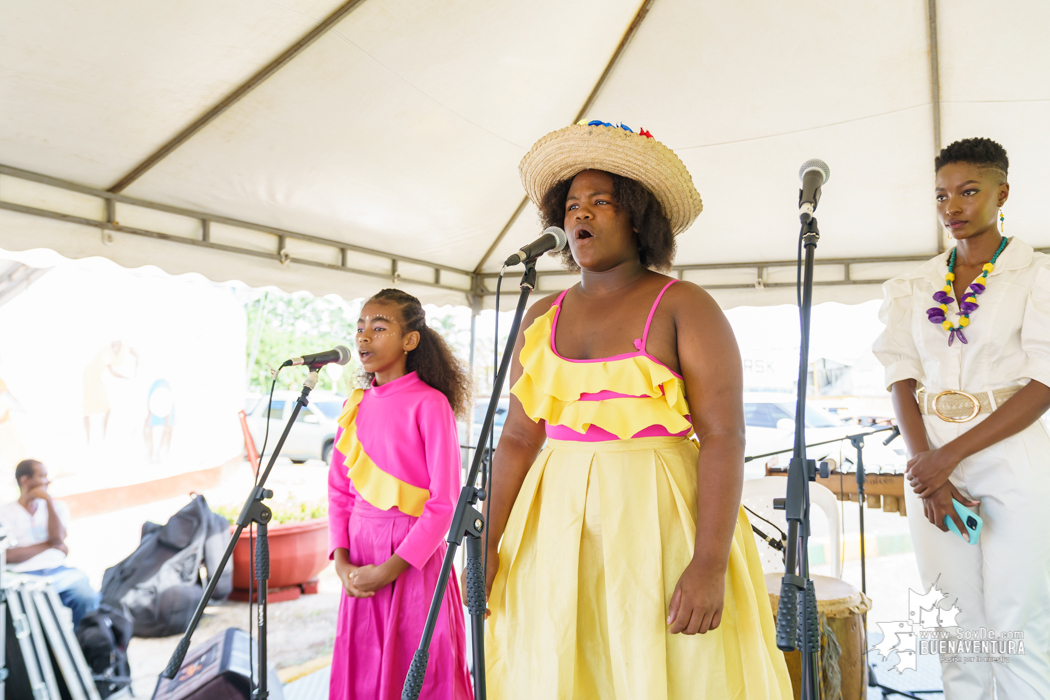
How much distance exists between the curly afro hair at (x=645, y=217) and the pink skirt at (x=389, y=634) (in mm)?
1337

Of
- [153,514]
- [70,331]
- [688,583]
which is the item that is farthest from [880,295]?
[153,514]

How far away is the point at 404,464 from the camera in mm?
2330

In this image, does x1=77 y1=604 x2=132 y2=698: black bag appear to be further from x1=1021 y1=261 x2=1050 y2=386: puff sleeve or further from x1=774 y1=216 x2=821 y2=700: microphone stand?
x1=1021 y1=261 x2=1050 y2=386: puff sleeve

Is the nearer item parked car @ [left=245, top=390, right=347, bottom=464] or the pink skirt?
A: the pink skirt

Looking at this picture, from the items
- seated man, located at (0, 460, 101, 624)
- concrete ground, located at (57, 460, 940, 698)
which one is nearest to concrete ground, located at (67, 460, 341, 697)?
concrete ground, located at (57, 460, 940, 698)

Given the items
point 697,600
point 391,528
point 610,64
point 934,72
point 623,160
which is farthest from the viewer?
point 610,64

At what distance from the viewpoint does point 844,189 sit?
3.97m

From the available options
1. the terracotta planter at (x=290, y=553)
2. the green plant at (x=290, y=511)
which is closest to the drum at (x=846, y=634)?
the terracotta planter at (x=290, y=553)

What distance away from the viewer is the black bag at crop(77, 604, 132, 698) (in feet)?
10.6

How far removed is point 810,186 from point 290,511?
4858 mm

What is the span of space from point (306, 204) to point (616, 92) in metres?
2.00

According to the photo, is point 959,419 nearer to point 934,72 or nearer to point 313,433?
point 934,72

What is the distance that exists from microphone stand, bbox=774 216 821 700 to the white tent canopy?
240 cm

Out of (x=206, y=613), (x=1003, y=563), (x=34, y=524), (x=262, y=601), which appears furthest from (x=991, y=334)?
(x=34, y=524)
